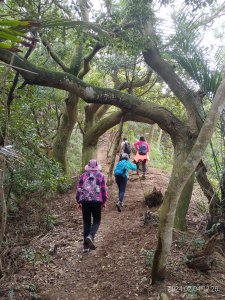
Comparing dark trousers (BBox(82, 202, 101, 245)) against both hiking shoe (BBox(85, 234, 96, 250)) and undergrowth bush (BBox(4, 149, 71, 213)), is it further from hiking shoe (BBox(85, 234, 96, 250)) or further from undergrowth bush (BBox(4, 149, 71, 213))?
undergrowth bush (BBox(4, 149, 71, 213))

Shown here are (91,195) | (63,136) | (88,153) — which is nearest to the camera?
(91,195)

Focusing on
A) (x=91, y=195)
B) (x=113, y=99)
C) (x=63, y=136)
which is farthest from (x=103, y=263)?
(x=63, y=136)

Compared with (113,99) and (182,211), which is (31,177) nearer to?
(113,99)

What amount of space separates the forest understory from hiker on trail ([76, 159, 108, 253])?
1.48ft

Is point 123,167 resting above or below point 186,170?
below

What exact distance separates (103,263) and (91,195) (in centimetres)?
129

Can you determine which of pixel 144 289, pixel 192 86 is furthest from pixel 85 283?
pixel 192 86

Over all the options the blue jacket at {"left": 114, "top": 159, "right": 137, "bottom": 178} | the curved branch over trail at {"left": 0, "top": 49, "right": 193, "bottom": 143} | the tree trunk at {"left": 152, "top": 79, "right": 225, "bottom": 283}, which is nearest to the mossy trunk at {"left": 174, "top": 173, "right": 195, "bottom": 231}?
the curved branch over trail at {"left": 0, "top": 49, "right": 193, "bottom": 143}

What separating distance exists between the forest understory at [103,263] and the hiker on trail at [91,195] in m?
0.45

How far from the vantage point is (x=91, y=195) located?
5.96 meters

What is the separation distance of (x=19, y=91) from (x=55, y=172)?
2113 mm

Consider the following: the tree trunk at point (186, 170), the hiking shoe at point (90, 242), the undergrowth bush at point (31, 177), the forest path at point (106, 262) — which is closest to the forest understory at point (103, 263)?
the forest path at point (106, 262)

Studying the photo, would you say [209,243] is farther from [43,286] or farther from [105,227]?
[105,227]

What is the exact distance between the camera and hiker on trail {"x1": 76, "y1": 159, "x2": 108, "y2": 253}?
599 centimetres
